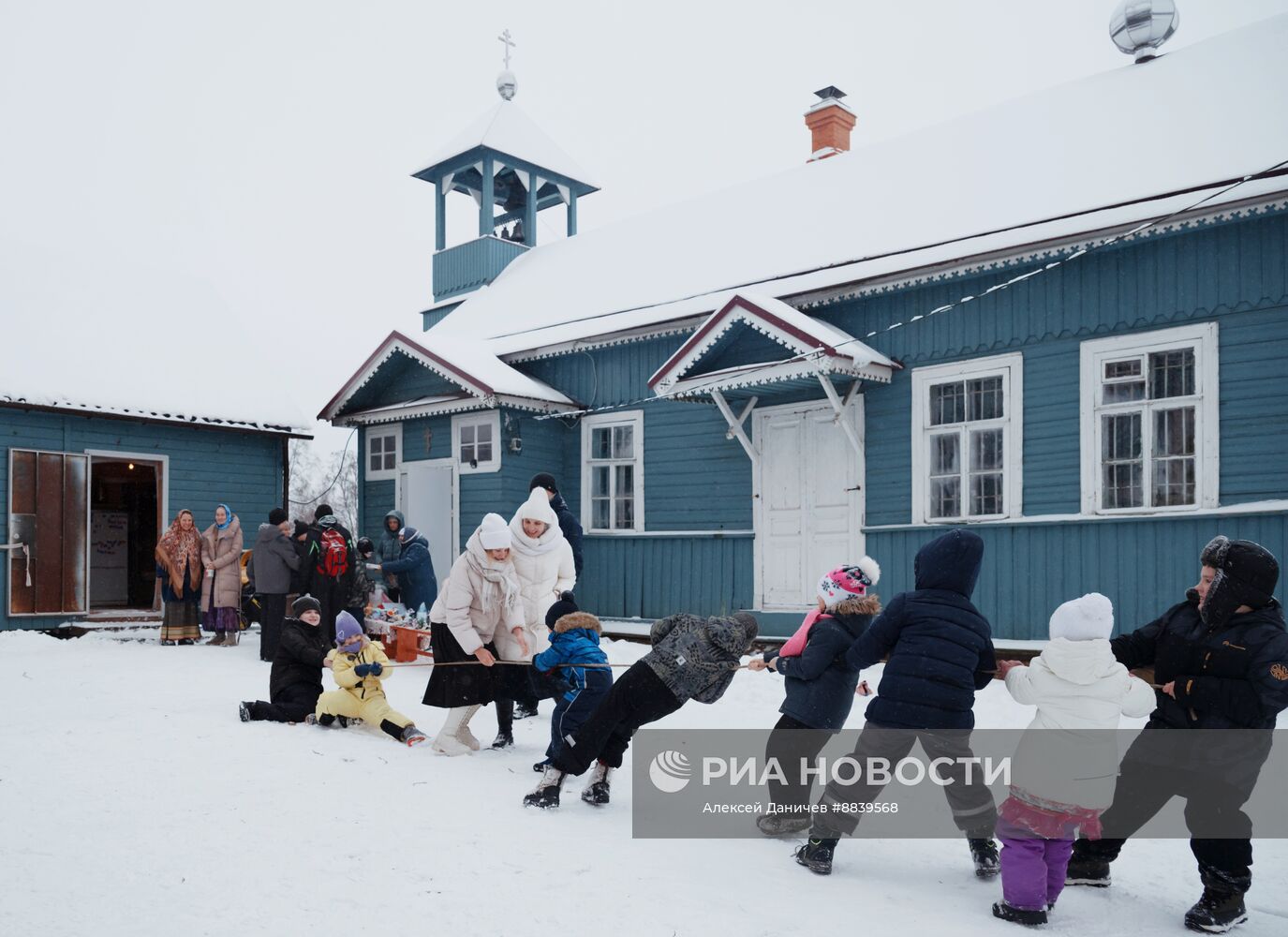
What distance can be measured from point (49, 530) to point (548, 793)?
37.5 feet

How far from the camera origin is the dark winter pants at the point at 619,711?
17.3 ft

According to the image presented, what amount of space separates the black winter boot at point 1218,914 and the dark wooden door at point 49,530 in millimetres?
13964

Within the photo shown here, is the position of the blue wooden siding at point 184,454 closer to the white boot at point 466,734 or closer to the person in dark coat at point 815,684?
the white boot at point 466,734

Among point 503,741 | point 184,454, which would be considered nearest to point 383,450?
point 184,454

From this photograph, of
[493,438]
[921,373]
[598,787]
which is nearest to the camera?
[598,787]

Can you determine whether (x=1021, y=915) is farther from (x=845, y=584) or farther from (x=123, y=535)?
(x=123, y=535)

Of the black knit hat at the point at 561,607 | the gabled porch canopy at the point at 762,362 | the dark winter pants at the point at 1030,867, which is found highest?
the gabled porch canopy at the point at 762,362

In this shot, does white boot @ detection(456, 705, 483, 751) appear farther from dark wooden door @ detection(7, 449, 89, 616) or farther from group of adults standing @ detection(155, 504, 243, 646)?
dark wooden door @ detection(7, 449, 89, 616)

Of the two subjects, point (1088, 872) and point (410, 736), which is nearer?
point (1088, 872)

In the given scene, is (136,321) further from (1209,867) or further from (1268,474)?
(1209,867)

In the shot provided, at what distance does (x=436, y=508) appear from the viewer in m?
14.6

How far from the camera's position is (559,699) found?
6008mm

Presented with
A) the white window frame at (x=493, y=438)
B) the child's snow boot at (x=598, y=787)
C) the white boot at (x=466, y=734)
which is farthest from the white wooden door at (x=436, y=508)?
the child's snow boot at (x=598, y=787)

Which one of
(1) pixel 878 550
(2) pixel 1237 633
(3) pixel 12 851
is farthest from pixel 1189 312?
(3) pixel 12 851
